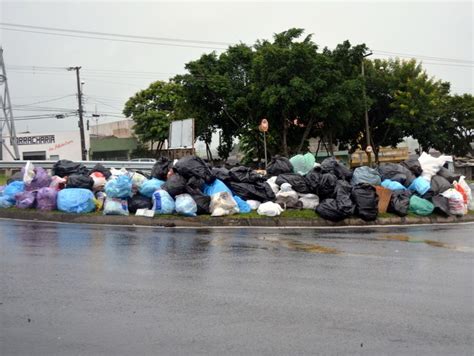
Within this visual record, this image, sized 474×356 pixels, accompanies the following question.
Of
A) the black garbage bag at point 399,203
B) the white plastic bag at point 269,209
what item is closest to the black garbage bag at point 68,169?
the white plastic bag at point 269,209

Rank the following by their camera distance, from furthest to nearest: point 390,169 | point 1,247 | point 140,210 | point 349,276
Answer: point 390,169, point 140,210, point 1,247, point 349,276

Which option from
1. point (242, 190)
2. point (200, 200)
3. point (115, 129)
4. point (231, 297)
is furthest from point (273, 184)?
point (115, 129)

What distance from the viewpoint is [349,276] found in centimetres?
639

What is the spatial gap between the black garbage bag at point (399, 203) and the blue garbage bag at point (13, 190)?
30.7ft

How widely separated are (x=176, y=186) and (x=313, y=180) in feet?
11.3

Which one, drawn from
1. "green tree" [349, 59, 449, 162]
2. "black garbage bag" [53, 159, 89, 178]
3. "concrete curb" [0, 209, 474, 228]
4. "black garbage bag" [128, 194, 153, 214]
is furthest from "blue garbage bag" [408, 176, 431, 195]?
"green tree" [349, 59, 449, 162]

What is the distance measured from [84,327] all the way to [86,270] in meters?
2.11

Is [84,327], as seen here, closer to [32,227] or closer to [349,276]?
[349,276]

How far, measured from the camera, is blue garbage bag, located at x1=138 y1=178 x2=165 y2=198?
1235 centimetres

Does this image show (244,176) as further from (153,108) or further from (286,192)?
(153,108)

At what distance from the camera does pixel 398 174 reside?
14.1 metres

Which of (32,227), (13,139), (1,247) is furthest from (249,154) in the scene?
(1,247)

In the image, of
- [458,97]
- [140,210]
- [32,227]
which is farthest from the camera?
[458,97]

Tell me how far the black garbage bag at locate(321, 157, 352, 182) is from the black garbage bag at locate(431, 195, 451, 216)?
226 centimetres
